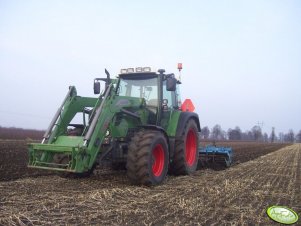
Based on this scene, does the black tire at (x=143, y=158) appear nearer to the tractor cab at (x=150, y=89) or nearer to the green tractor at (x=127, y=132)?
the green tractor at (x=127, y=132)

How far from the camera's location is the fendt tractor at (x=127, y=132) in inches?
266

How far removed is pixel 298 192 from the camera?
7.20 m

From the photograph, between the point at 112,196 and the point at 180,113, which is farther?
the point at 180,113

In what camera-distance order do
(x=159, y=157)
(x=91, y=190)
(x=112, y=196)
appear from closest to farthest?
(x=112, y=196) < (x=91, y=190) < (x=159, y=157)

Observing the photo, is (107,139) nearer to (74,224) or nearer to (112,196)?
(112,196)

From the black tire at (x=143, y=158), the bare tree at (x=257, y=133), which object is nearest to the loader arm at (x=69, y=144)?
the black tire at (x=143, y=158)

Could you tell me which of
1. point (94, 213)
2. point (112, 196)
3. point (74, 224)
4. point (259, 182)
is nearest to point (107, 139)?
point (112, 196)

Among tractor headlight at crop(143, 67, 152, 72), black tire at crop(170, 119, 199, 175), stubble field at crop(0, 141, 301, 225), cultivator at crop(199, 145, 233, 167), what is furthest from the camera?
cultivator at crop(199, 145, 233, 167)

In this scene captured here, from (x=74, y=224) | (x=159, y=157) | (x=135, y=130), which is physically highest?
(x=135, y=130)

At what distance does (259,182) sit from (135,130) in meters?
3.23

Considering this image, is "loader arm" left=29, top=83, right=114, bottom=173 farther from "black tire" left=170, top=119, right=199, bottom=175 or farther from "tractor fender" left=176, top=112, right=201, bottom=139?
"black tire" left=170, top=119, right=199, bottom=175

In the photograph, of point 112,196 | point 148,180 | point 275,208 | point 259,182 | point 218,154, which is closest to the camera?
point 275,208

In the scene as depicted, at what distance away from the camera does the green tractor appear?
6.75 meters

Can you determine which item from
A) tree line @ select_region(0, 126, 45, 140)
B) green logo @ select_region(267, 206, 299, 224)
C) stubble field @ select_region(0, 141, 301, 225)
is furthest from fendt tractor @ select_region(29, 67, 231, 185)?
tree line @ select_region(0, 126, 45, 140)
